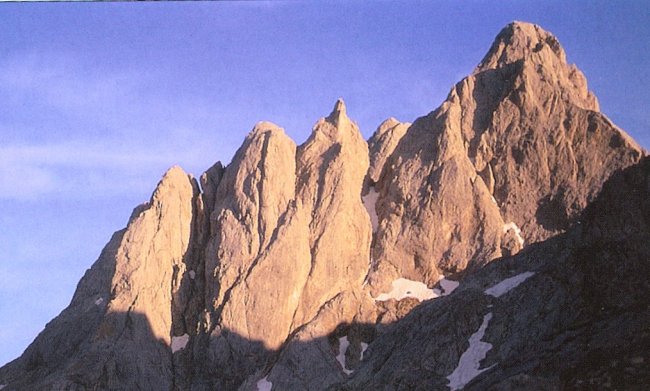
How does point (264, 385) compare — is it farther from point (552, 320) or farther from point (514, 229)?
point (552, 320)

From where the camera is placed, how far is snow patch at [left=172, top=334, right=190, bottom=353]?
80.3 meters

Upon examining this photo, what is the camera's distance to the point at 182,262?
84.5m

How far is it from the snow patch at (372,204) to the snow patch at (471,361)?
1016 inches

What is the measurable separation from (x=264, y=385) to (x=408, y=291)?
13220mm

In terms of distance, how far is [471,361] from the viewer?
190 ft

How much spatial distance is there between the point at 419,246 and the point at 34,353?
29522mm

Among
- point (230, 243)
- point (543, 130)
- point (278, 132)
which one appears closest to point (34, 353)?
point (230, 243)

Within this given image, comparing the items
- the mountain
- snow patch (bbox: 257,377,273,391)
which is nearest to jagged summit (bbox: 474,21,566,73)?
the mountain

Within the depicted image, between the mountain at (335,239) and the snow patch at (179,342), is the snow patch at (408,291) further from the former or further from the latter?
the snow patch at (179,342)

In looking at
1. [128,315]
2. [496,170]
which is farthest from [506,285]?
[128,315]

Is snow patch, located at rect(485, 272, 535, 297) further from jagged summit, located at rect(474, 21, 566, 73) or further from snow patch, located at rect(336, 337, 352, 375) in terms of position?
jagged summit, located at rect(474, 21, 566, 73)

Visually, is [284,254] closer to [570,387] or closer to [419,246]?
[419,246]

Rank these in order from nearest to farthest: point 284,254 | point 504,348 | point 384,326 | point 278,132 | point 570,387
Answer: point 570,387 → point 504,348 → point 384,326 → point 284,254 → point 278,132

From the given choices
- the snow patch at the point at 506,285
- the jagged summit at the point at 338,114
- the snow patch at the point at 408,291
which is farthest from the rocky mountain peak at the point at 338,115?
the snow patch at the point at 506,285
